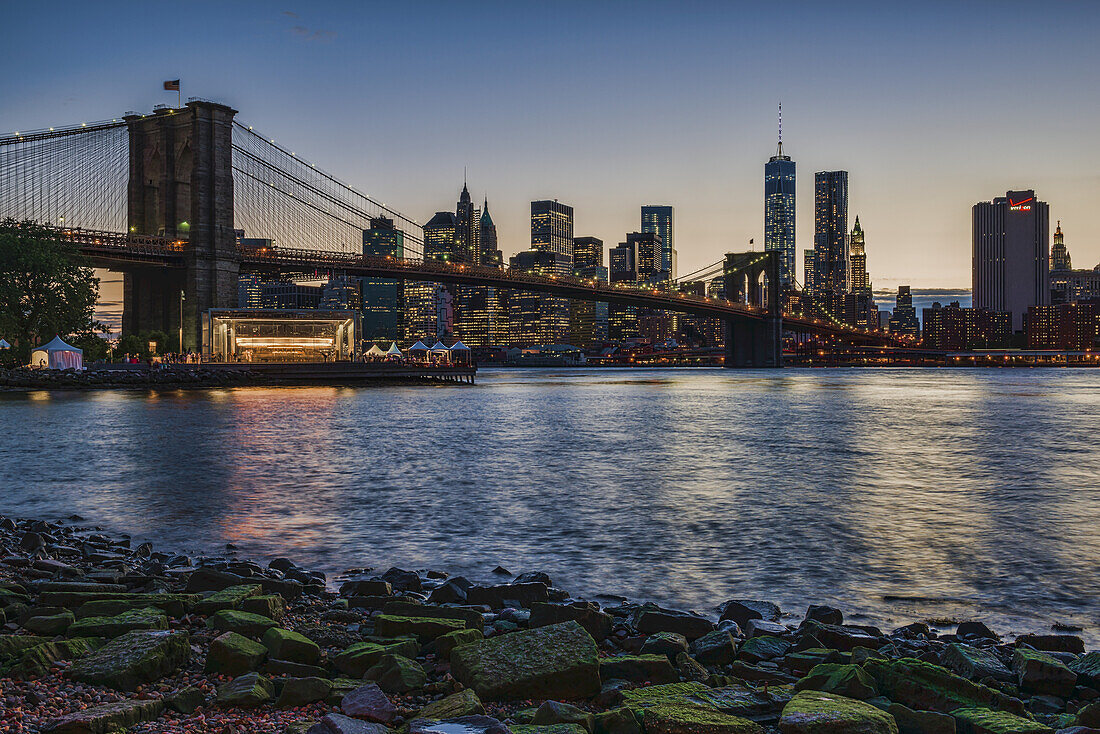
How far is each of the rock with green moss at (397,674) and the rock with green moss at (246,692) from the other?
24.6 inches

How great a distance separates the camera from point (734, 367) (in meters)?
135

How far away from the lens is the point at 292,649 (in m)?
5.51

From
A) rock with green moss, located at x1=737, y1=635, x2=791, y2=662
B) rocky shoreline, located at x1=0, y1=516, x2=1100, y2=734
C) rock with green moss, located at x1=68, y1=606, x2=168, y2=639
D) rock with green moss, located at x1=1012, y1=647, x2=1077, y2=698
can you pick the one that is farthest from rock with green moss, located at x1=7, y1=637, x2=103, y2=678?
rock with green moss, located at x1=1012, y1=647, x2=1077, y2=698

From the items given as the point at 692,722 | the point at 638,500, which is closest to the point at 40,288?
the point at 638,500

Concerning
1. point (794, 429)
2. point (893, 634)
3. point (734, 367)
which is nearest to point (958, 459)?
point (794, 429)

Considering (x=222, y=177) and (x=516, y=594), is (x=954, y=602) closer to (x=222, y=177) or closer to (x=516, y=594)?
(x=516, y=594)

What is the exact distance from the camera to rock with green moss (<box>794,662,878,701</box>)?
4969mm

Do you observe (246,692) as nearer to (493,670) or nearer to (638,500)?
(493,670)

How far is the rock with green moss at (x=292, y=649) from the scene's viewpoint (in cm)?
548

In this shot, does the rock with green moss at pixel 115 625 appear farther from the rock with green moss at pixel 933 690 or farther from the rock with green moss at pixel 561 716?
the rock with green moss at pixel 933 690

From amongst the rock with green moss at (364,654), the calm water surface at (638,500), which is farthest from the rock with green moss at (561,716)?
the calm water surface at (638,500)

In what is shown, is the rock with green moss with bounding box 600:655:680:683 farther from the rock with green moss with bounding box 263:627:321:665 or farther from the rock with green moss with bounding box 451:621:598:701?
the rock with green moss with bounding box 263:627:321:665

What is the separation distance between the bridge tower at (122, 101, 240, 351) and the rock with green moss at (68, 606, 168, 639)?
216 ft

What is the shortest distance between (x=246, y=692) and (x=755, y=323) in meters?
122
